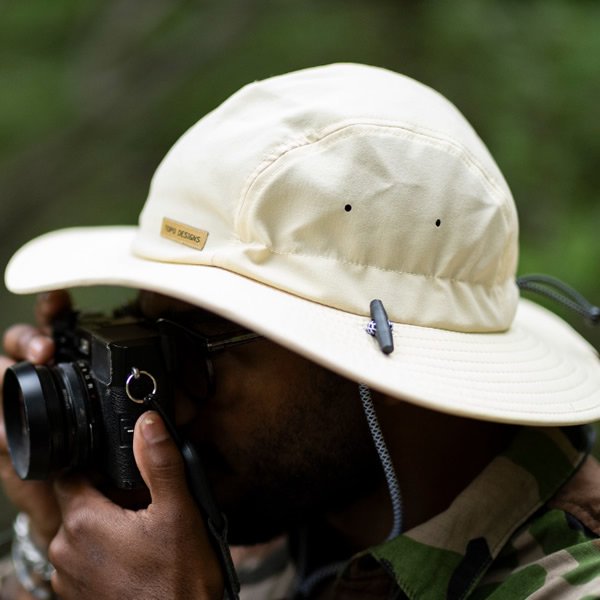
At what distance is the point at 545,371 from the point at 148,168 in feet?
11.9

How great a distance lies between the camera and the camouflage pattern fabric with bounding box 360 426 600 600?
108cm

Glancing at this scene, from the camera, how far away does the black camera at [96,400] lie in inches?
42.8

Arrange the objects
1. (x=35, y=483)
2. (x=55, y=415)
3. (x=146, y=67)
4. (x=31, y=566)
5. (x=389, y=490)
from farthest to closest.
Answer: (x=146, y=67), (x=31, y=566), (x=35, y=483), (x=389, y=490), (x=55, y=415)

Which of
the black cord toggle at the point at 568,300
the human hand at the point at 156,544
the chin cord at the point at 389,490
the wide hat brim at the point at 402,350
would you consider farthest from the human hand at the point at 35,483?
the black cord toggle at the point at 568,300

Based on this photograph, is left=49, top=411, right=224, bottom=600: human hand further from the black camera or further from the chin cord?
the chin cord

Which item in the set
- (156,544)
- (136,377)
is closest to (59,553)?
(156,544)

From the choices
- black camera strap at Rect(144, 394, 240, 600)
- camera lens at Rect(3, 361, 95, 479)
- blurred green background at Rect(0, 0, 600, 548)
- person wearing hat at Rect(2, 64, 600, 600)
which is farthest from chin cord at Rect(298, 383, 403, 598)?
blurred green background at Rect(0, 0, 600, 548)

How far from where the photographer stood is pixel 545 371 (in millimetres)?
1122

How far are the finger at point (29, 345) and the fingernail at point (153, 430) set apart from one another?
0.38m

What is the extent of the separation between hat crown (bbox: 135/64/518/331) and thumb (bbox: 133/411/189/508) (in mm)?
235

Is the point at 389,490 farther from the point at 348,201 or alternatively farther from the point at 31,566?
the point at 31,566

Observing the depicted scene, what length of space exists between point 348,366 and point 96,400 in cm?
46

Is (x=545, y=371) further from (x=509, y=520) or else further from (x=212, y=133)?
(x=212, y=133)

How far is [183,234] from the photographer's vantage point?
1097 millimetres
